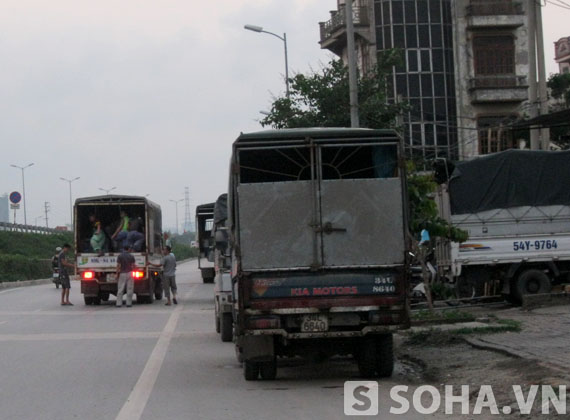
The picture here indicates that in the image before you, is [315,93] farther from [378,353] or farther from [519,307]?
[378,353]

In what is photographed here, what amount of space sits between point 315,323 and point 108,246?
2177 cm

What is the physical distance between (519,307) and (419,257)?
133 inches

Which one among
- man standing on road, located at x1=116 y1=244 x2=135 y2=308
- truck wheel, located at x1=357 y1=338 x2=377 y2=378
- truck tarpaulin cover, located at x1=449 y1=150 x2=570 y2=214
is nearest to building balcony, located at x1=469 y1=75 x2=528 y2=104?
man standing on road, located at x1=116 y1=244 x2=135 y2=308

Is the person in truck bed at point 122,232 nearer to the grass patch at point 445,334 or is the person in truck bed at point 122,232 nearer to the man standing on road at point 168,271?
the man standing on road at point 168,271

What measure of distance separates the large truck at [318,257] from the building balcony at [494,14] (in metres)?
39.2

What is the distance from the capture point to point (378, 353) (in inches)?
516

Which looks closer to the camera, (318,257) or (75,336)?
(318,257)

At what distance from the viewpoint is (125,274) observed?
31.8 m

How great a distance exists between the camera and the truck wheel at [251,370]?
13106 millimetres

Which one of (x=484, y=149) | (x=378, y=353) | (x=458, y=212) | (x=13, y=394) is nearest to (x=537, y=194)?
(x=458, y=212)

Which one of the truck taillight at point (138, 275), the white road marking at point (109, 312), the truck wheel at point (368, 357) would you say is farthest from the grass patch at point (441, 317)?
the truck taillight at point (138, 275)

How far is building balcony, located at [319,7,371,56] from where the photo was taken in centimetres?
5259

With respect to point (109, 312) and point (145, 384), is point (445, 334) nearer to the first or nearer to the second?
point (145, 384)
